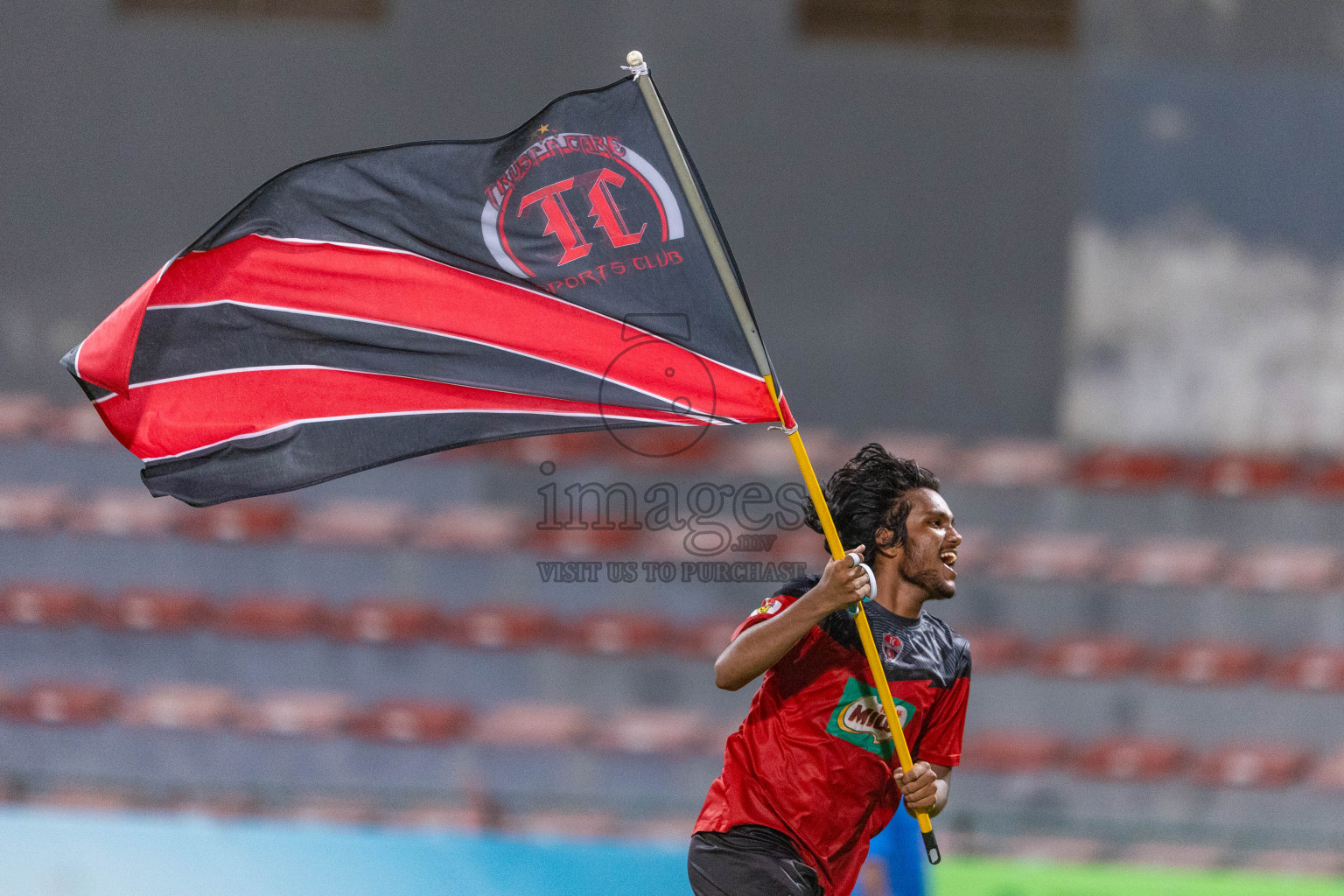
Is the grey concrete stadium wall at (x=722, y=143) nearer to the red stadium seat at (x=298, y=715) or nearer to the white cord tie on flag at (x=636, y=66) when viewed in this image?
the red stadium seat at (x=298, y=715)

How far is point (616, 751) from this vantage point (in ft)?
19.6

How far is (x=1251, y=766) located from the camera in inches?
239

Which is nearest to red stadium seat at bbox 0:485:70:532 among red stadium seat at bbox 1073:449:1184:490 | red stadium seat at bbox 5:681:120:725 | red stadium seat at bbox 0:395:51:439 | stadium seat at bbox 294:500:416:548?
red stadium seat at bbox 0:395:51:439

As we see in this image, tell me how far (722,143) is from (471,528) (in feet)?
8.01

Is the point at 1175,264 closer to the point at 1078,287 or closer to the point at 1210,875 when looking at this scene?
the point at 1078,287

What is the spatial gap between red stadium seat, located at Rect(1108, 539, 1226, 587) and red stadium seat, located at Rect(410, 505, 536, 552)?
2.90 meters


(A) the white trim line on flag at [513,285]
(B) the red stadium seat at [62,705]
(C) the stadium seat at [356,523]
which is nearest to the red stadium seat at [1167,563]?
(C) the stadium seat at [356,523]

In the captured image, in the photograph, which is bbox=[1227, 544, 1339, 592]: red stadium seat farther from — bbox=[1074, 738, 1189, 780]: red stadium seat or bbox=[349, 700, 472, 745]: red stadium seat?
bbox=[349, 700, 472, 745]: red stadium seat

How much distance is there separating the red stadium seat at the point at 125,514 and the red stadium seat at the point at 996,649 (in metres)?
3.92

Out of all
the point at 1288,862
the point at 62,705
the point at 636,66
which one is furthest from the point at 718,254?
the point at 62,705

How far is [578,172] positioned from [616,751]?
3.75 metres

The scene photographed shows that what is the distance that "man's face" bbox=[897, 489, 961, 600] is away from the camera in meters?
2.51

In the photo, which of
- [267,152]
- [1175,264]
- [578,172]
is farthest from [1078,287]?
[578,172]

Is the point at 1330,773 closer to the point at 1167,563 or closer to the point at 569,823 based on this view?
the point at 1167,563
